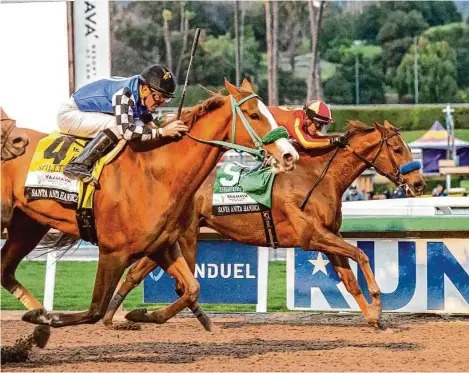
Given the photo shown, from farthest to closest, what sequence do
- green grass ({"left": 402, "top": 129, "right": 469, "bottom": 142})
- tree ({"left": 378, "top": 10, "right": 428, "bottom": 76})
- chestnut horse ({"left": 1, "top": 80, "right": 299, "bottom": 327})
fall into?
tree ({"left": 378, "top": 10, "right": 428, "bottom": 76}) < green grass ({"left": 402, "top": 129, "right": 469, "bottom": 142}) < chestnut horse ({"left": 1, "top": 80, "right": 299, "bottom": 327})

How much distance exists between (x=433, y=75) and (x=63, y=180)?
5081 centimetres

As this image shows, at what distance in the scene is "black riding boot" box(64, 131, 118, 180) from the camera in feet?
21.7

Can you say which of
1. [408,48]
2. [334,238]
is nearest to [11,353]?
[334,238]

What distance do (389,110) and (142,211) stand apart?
45704 mm

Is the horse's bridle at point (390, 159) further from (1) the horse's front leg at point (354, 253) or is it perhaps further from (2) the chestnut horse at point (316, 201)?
(1) the horse's front leg at point (354, 253)

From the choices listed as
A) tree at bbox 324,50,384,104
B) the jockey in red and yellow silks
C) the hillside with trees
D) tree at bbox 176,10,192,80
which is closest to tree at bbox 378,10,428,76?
the hillside with trees

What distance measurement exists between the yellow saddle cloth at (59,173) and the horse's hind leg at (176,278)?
619mm

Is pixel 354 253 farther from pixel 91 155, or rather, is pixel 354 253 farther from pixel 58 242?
pixel 91 155

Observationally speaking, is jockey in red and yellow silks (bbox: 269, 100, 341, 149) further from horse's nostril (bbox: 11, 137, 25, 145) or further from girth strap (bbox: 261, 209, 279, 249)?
horse's nostril (bbox: 11, 137, 25, 145)

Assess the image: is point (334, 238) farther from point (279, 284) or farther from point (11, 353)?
point (279, 284)

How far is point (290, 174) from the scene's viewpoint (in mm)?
8820

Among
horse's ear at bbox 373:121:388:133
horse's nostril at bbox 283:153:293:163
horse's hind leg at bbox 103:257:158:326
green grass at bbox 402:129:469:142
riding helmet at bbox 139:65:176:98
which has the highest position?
riding helmet at bbox 139:65:176:98

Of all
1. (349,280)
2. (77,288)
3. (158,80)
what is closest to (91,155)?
(158,80)

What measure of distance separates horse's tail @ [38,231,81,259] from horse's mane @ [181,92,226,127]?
1.61m
